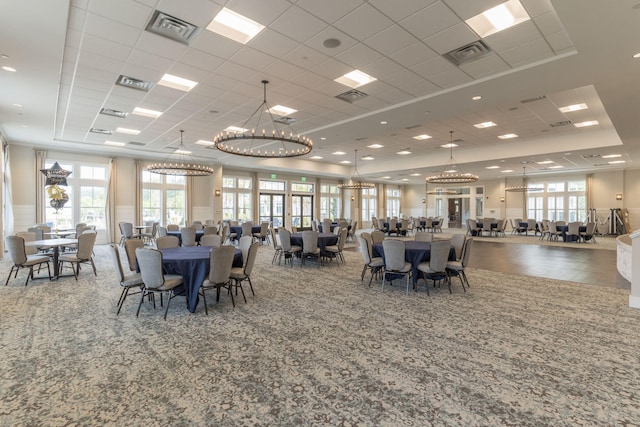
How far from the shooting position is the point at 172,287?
14.1 feet

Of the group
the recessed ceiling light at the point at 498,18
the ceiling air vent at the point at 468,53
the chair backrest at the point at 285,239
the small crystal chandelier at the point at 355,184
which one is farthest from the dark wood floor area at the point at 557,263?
the small crystal chandelier at the point at 355,184

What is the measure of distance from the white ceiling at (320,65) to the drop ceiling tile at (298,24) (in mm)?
23

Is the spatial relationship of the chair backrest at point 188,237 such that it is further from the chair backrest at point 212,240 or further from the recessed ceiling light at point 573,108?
the recessed ceiling light at point 573,108

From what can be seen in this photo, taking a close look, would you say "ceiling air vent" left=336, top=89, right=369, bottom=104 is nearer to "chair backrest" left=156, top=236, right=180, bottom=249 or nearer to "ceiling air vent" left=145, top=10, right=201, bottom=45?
"ceiling air vent" left=145, top=10, right=201, bottom=45

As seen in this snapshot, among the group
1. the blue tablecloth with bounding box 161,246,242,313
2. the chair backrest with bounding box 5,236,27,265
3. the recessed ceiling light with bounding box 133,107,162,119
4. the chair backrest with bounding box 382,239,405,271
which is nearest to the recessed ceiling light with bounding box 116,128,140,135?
the recessed ceiling light with bounding box 133,107,162,119

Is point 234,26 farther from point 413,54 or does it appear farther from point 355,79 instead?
point 413,54

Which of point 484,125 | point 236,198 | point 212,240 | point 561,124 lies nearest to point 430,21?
point 212,240

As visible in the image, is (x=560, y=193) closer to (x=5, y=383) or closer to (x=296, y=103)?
(x=296, y=103)

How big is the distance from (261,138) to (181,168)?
523 centimetres

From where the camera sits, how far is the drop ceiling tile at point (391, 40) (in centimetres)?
442

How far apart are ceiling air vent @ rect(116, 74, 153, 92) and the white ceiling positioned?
0.47ft

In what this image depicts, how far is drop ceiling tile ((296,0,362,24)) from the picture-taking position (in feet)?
12.5

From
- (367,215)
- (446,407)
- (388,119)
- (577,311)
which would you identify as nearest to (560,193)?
(367,215)

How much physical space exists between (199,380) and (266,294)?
2.72 metres
